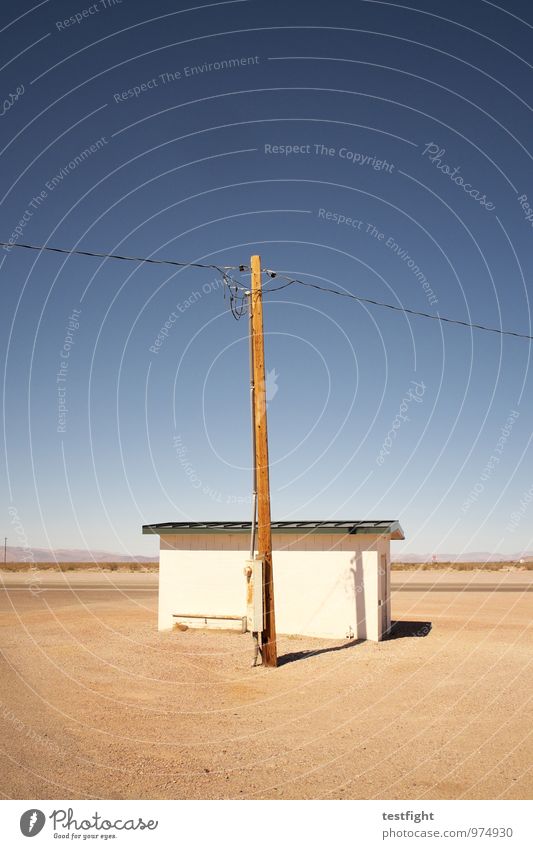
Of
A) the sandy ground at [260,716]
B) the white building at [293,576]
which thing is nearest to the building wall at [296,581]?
the white building at [293,576]

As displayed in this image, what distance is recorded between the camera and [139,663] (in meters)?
14.3

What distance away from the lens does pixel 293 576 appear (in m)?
19.5

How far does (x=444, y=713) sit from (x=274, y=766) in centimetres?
374

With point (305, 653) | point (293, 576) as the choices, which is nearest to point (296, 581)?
point (293, 576)

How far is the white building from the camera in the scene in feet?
60.8

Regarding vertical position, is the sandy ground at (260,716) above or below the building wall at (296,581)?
below

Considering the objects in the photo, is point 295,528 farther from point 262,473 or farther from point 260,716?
point 260,716

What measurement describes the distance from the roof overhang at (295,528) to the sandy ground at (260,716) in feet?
10.0

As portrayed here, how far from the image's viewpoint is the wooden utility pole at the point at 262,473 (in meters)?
14.4

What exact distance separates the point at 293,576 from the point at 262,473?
19.1 ft
